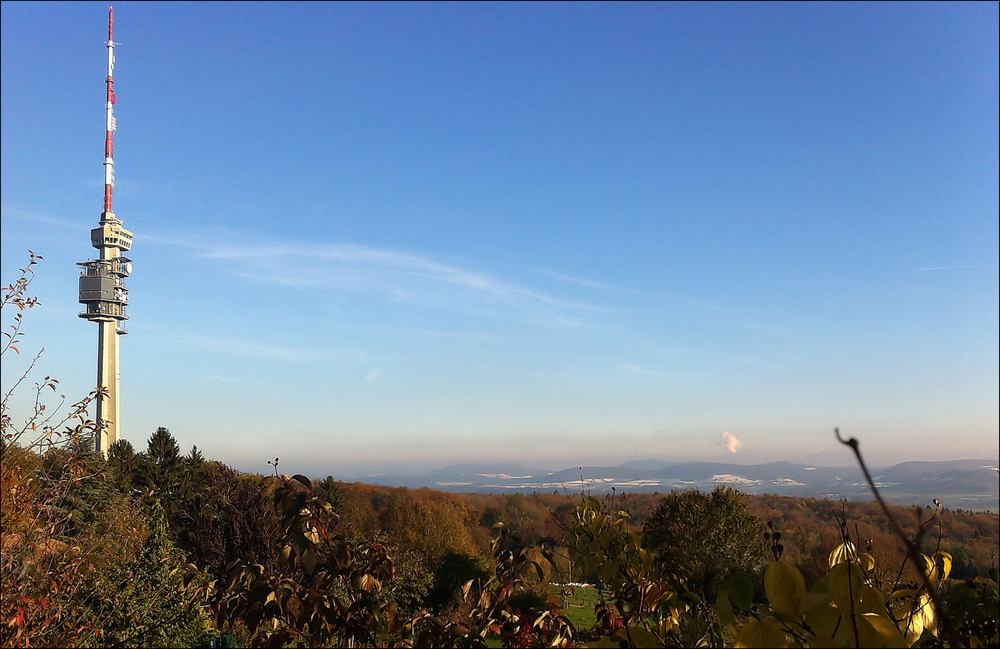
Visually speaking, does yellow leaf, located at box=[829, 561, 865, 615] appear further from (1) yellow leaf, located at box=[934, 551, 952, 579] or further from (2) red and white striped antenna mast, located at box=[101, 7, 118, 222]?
(2) red and white striped antenna mast, located at box=[101, 7, 118, 222]

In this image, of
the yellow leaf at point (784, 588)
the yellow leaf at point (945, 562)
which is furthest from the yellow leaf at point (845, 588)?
the yellow leaf at point (945, 562)

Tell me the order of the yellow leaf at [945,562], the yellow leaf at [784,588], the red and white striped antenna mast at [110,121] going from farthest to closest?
the red and white striped antenna mast at [110,121] → the yellow leaf at [945,562] → the yellow leaf at [784,588]

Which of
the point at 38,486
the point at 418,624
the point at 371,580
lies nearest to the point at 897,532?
the point at 371,580

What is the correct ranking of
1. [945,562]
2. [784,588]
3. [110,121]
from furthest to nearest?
[110,121] → [945,562] → [784,588]

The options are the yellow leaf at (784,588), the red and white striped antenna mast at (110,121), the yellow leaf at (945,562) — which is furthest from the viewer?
the red and white striped antenna mast at (110,121)

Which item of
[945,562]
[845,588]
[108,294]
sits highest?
[108,294]

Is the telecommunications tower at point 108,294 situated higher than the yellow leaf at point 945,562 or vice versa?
the telecommunications tower at point 108,294

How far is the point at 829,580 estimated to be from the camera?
3.33 ft

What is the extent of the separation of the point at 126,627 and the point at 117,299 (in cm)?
5248

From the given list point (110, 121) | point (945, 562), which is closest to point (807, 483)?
point (945, 562)

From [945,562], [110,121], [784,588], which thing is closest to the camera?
[784,588]

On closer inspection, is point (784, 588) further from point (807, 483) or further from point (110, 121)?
point (110, 121)

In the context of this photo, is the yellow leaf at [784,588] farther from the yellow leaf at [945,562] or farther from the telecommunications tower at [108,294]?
the telecommunications tower at [108,294]

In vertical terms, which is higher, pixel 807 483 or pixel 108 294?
pixel 108 294
